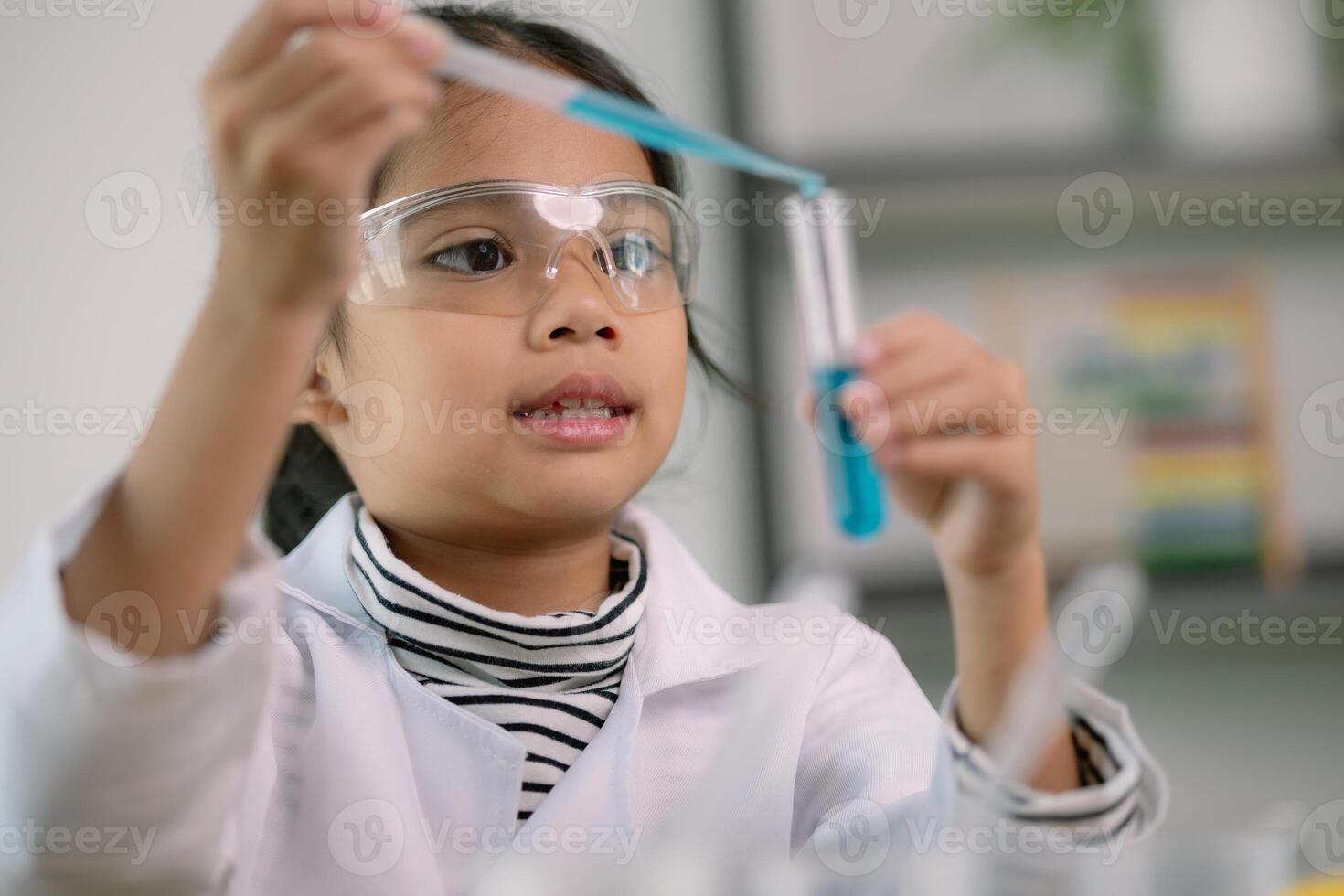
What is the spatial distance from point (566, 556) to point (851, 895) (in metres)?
0.45

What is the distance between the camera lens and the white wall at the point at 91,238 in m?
1.56

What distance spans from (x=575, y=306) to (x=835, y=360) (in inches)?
9.9

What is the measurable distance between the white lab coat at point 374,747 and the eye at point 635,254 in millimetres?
195

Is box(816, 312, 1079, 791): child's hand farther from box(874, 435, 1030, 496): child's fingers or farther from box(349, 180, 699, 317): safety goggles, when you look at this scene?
box(349, 180, 699, 317): safety goggles

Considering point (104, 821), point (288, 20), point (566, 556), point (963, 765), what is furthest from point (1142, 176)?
point (104, 821)

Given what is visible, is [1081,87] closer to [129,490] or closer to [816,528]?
[816,528]

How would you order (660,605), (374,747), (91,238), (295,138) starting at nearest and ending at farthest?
(295,138)
(374,747)
(660,605)
(91,238)

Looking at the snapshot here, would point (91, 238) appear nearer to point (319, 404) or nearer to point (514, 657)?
point (319, 404)

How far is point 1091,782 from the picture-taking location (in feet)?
2.19

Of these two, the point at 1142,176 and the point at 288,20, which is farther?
the point at 1142,176

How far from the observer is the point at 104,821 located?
1.68ft

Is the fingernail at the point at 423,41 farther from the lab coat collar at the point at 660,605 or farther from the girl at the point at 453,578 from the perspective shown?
the lab coat collar at the point at 660,605

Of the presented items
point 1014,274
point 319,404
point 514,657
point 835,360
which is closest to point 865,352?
point 835,360

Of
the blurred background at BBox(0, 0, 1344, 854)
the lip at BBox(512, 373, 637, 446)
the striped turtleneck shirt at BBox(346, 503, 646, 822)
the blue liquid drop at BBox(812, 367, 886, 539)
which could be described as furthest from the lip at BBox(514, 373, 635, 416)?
the blurred background at BBox(0, 0, 1344, 854)
